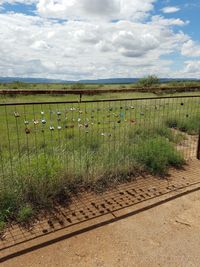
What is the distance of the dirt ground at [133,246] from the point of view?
1.99 meters

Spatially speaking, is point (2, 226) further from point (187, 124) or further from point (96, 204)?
point (187, 124)

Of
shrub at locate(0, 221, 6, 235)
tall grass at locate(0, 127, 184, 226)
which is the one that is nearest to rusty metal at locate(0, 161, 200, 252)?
shrub at locate(0, 221, 6, 235)

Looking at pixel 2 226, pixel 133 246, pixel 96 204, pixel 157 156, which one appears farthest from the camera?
pixel 157 156

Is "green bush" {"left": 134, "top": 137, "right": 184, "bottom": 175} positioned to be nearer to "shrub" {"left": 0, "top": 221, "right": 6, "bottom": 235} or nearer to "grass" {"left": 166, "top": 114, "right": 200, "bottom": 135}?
"shrub" {"left": 0, "top": 221, "right": 6, "bottom": 235}

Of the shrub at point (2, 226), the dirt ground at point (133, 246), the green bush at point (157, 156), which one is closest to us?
the dirt ground at point (133, 246)

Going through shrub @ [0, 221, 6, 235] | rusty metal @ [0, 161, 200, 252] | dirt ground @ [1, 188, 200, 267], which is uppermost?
shrub @ [0, 221, 6, 235]

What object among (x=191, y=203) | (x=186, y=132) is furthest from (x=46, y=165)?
(x=186, y=132)

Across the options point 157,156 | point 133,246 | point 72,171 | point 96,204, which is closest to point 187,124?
point 157,156

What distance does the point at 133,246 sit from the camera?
2197mm

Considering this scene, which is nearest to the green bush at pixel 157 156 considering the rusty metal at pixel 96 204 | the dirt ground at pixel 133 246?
the rusty metal at pixel 96 204

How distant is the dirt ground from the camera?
78.5 inches

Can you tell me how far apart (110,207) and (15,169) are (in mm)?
1289

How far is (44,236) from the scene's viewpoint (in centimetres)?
228

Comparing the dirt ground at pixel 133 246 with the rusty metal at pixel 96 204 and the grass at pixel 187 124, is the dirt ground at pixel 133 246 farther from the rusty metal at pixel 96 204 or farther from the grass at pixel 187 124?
the grass at pixel 187 124
